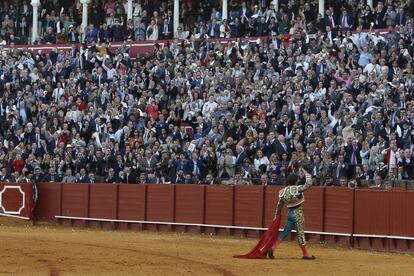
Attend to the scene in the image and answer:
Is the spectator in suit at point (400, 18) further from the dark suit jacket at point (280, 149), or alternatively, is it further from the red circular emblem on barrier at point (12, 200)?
the red circular emblem on barrier at point (12, 200)

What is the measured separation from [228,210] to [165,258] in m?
7.57

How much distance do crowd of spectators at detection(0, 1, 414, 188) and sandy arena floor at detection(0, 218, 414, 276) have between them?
204cm

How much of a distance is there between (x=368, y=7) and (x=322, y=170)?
7.99 metres

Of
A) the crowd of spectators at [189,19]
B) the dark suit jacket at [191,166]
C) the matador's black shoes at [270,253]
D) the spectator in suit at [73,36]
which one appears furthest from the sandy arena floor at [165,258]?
the spectator in suit at [73,36]

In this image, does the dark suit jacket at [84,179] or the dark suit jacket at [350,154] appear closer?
the dark suit jacket at [350,154]

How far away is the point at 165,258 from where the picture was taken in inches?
808

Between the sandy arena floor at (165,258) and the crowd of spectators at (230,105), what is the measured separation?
6.68ft

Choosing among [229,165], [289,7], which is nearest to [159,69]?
[289,7]

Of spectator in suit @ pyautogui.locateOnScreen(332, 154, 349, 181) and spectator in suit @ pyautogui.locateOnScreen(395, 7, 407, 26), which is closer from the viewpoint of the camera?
spectator in suit @ pyautogui.locateOnScreen(332, 154, 349, 181)

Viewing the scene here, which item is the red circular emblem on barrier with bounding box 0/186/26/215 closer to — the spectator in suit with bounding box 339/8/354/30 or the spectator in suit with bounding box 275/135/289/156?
the spectator in suit with bounding box 275/135/289/156

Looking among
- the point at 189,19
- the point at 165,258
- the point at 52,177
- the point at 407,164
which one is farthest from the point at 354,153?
the point at 189,19

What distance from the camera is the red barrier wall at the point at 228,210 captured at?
77.4 ft

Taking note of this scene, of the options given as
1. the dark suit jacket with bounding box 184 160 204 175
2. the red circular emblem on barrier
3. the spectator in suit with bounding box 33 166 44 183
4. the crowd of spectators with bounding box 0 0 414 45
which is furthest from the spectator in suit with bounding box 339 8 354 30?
the red circular emblem on barrier

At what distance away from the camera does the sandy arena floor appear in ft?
60.3
